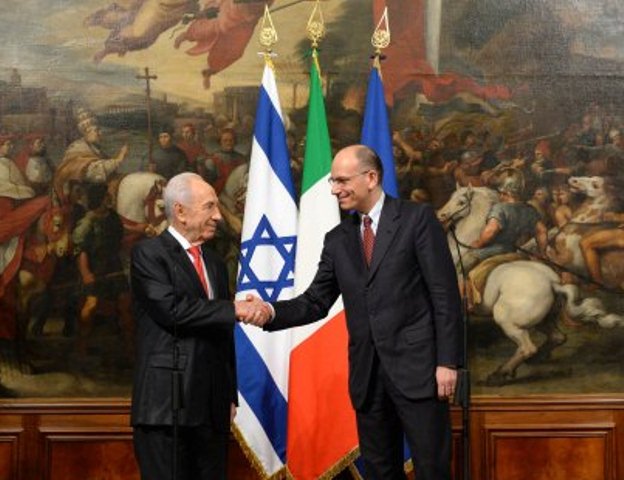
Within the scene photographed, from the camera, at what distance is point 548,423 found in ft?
19.9

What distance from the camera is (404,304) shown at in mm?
4363

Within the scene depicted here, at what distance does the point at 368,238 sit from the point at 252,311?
628mm

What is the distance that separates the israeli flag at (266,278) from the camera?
5.62 metres

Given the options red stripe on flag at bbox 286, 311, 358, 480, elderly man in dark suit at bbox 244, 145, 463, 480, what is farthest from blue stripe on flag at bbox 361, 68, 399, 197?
elderly man in dark suit at bbox 244, 145, 463, 480

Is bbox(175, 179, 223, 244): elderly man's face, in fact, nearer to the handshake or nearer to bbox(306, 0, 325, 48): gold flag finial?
the handshake

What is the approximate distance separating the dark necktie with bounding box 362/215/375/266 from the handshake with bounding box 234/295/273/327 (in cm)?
55

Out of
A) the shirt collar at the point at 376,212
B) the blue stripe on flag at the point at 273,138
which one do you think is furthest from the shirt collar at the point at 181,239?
the blue stripe on flag at the point at 273,138

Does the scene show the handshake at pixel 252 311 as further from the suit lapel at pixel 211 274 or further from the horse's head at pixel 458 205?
the horse's head at pixel 458 205

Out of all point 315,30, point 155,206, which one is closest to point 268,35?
point 315,30

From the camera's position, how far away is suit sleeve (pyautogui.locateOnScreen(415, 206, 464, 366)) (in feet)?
14.0

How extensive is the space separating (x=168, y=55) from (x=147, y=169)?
0.72m

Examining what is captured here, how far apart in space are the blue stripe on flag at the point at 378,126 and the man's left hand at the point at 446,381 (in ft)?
5.64

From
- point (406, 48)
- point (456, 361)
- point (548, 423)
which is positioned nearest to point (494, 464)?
point (548, 423)

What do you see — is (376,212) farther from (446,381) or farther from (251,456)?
(251,456)
